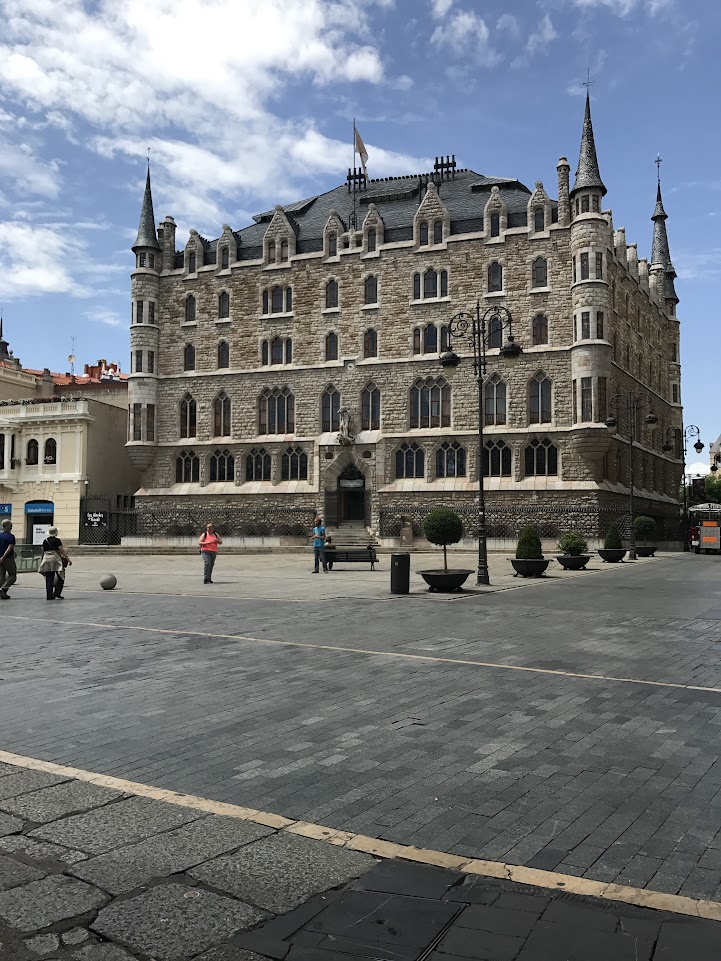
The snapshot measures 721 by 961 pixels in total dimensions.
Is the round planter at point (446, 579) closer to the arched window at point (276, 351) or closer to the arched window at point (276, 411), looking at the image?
the arched window at point (276, 411)

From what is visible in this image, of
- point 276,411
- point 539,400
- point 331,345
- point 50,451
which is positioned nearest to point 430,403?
point 539,400

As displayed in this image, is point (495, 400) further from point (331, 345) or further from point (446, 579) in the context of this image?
point (446, 579)

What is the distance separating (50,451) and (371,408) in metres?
20.1

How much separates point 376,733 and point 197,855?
7.50 ft

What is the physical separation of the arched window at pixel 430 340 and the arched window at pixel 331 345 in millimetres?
5374

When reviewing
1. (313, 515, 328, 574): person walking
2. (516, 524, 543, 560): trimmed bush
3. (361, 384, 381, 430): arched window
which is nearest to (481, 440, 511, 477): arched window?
(361, 384, 381, 430): arched window

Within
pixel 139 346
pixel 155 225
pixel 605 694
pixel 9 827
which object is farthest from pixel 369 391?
pixel 9 827

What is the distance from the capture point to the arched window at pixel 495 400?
40.9 metres

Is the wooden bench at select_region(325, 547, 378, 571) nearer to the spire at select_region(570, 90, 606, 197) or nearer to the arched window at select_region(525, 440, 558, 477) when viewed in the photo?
the arched window at select_region(525, 440, 558, 477)

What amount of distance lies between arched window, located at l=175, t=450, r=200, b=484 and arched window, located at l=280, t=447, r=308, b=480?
5602mm

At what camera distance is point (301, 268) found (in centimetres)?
4534

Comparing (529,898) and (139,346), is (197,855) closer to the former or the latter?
(529,898)

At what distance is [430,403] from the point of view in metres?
42.2

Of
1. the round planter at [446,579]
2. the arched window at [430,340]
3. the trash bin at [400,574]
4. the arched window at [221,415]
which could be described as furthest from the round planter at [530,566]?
the arched window at [221,415]
